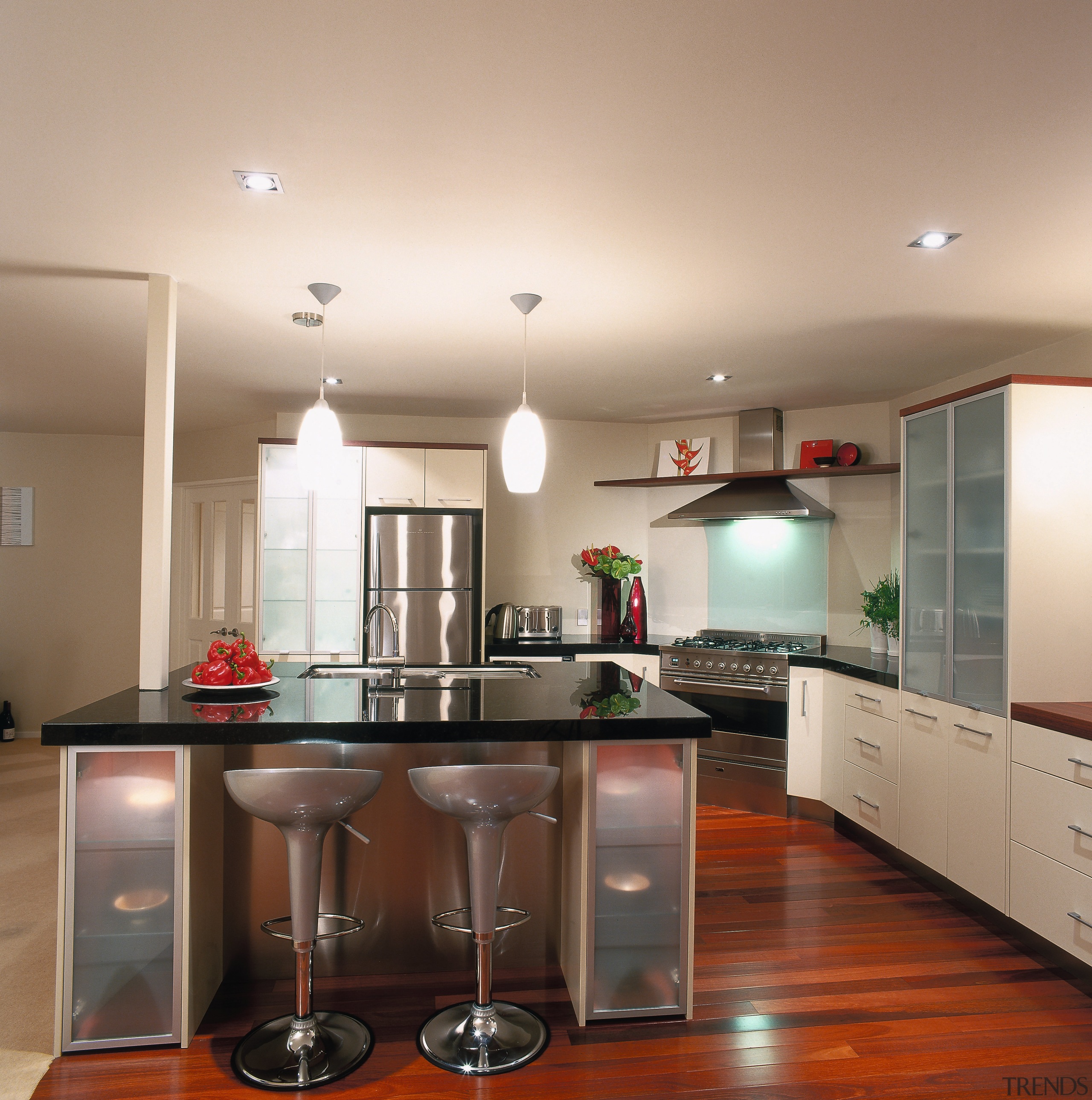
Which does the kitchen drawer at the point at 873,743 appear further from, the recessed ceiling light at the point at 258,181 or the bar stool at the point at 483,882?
the recessed ceiling light at the point at 258,181

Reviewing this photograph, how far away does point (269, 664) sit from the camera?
331cm

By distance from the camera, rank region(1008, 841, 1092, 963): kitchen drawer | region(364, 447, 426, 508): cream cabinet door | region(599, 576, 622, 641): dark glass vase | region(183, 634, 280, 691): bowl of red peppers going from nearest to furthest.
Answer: region(1008, 841, 1092, 963): kitchen drawer → region(183, 634, 280, 691): bowl of red peppers → region(364, 447, 426, 508): cream cabinet door → region(599, 576, 622, 641): dark glass vase

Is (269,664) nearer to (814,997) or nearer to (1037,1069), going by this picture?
(814,997)

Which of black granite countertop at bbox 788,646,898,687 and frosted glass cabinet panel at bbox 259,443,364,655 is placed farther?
frosted glass cabinet panel at bbox 259,443,364,655

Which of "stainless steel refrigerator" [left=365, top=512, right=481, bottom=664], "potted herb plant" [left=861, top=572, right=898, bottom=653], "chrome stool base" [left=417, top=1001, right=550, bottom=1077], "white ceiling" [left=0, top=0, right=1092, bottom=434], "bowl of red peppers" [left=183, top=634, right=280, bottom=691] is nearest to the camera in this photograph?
"white ceiling" [left=0, top=0, right=1092, bottom=434]

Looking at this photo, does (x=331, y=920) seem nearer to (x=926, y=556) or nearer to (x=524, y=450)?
(x=524, y=450)

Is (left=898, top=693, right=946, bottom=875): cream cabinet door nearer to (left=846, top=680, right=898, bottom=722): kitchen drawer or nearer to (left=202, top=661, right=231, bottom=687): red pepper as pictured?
(left=846, top=680, right=898, bottom=722): kitchen drawer

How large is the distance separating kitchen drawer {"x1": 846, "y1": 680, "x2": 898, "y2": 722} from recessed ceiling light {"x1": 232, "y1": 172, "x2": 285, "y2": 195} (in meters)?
3.34

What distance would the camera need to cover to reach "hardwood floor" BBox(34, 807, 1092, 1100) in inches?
87.7

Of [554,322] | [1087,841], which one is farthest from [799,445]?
[1087,841]

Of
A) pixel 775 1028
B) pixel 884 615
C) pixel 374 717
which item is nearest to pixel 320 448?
pixel 374 717

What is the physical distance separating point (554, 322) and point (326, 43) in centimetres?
203

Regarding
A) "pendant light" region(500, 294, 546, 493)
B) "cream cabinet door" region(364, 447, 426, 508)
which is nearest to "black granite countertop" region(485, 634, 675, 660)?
"cream cabinet door" region(364, 447, 426, 508)

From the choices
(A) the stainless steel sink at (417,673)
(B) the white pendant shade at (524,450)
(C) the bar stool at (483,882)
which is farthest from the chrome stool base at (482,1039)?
(B) the white pendant shade at (524,450)
